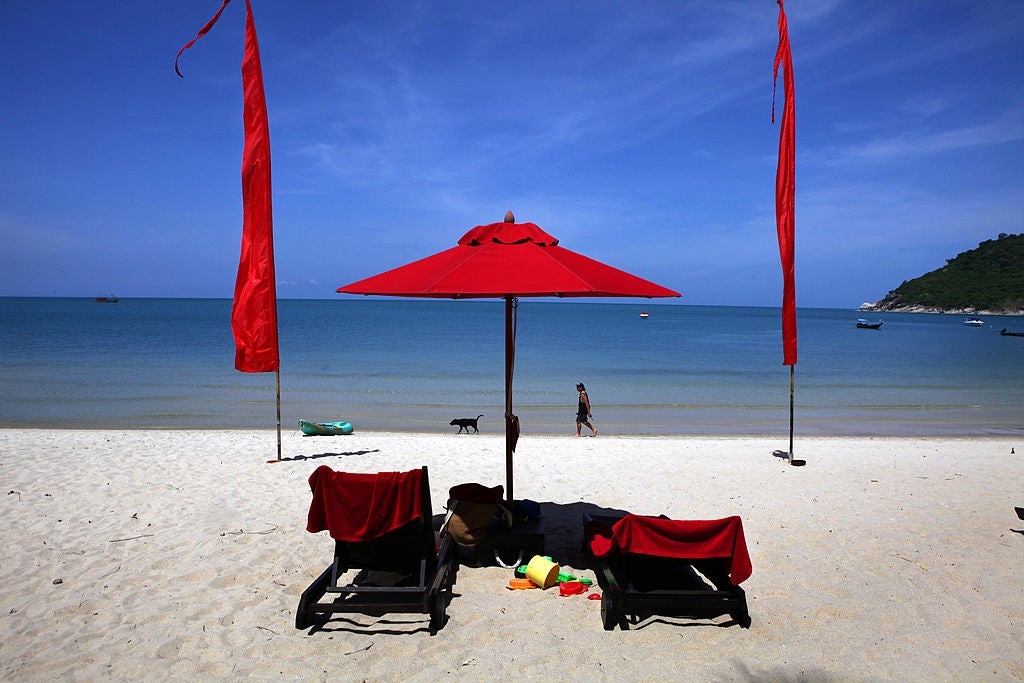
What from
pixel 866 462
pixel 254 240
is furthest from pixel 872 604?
pixel 254 240

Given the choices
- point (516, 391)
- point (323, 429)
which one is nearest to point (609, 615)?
point (323, 429)

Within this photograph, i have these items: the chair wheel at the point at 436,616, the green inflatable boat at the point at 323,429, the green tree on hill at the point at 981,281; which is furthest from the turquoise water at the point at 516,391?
the green tree on hill at the point at 981,281

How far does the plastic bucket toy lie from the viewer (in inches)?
181

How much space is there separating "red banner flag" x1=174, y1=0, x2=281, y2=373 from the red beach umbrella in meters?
3.16

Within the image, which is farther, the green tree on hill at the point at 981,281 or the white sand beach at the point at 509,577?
the green tree on hill at the point at 981,281

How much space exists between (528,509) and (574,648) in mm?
1597

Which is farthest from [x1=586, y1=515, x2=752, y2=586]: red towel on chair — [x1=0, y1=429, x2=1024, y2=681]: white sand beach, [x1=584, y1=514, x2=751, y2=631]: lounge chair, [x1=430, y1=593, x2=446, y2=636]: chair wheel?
[x1=430, y1=593, x2=446, y2=636]: chair wheel

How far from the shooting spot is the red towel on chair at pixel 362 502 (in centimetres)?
402

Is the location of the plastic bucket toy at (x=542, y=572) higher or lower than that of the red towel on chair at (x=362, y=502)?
lower

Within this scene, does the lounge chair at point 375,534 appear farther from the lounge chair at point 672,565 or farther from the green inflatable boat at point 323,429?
the green inflatable boat at point 323,429

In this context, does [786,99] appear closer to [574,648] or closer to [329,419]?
[574,648]

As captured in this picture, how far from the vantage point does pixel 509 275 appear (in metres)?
4.00

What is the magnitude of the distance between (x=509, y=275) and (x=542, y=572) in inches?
91.5

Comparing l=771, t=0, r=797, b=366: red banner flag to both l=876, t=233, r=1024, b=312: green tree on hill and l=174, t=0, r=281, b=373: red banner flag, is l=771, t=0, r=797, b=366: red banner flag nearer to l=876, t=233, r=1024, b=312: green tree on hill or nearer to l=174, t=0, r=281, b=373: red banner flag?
l=174, t=0, r=281, b=373: red banner flag
